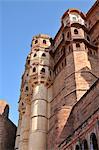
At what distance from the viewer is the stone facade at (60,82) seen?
1486 cm

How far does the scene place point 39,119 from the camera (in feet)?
60.1

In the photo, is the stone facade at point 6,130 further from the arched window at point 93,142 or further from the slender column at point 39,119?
the arched window at point 93,142

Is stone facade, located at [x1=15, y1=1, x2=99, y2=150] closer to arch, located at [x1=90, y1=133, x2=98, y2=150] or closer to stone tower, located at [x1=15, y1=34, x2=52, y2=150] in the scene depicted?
stone tower, located at [x1=15, y1=34, x2=52, y2=150]

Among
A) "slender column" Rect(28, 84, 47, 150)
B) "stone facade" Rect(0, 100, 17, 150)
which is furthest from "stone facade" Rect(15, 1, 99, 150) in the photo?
"stone facade" Rect(0, 100, 17, 150)

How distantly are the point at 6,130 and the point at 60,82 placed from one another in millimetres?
8037

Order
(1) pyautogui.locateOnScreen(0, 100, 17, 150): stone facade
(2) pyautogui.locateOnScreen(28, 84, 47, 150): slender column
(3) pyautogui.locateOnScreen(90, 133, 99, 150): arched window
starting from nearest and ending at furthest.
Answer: (3) pyautogui.locateOnScreen(90, 133, 99, 150): arched window, (2) pyautogui.locateOnScreen(28, 84, 47, 150): slender column, (1) pyautogui.locateOnScreen(0, 100, 17, 150): stone facade

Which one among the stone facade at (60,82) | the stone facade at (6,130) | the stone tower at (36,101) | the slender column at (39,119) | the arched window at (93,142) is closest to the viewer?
the arched window at (93,142)

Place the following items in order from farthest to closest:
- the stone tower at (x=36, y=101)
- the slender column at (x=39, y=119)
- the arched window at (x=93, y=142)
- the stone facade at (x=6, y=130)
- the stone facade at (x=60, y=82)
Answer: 1. the stone facade at (x=6, y=130)
2. the stone tower at (x=36, y=101)
3. the slender column at (x=39, y=119)
4. the stone facade at (x=60, y=82)
5. the arched window at (x=93, y=142)

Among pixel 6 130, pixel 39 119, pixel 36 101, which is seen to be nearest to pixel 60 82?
pixel 36 101

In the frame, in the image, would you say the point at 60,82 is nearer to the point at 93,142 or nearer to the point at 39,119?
the point at 39,119

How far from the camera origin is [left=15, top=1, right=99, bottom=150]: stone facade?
14.9 meters

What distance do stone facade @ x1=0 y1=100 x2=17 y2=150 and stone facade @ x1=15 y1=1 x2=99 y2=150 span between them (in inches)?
112

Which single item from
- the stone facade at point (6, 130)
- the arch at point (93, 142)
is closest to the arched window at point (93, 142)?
the arch at point (93, 142)

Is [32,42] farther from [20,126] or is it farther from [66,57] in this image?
[20,126]
